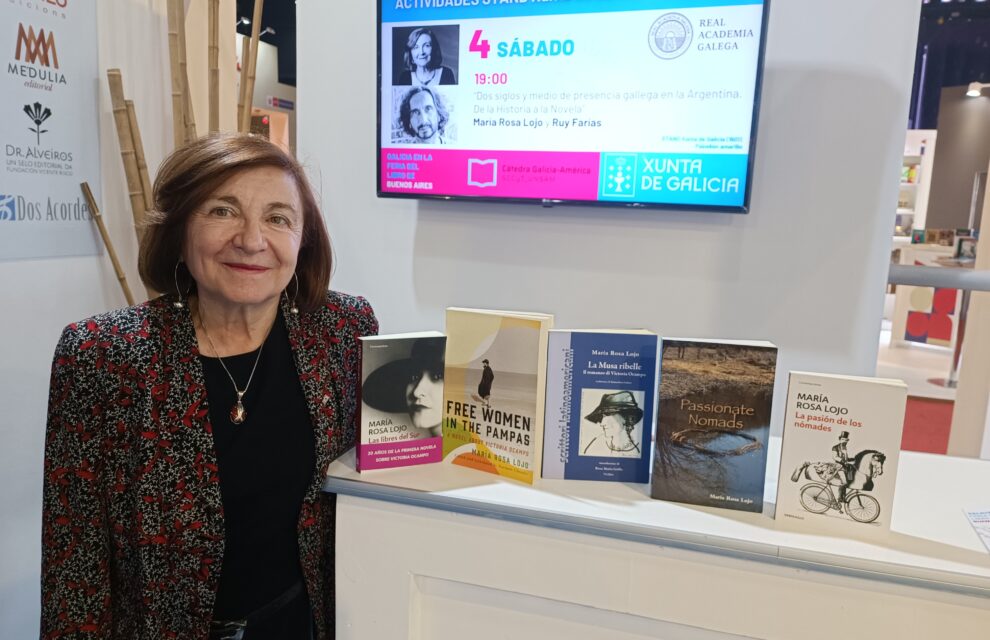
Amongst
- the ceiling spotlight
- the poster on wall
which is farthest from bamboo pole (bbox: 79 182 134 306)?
the ceiling spotlight

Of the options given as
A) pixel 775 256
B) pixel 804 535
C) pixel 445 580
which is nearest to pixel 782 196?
pixel 775 256

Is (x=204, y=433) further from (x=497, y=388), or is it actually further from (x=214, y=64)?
(x=214, y=64)

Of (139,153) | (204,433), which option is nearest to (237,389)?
(204,433)

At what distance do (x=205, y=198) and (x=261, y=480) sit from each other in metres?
0.52

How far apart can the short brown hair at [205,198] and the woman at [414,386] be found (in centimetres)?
32

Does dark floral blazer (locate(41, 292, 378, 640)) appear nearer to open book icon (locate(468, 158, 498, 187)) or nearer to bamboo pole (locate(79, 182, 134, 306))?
bamboo pole (locate(79, 182, 134, 306))

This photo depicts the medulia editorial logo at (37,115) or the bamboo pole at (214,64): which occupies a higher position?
the bamboo pole at (214,64)

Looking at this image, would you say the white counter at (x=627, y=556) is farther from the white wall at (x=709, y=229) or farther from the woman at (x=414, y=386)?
the white wall at (x=709, y=229)

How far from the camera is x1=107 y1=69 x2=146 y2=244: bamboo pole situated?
8.11ft

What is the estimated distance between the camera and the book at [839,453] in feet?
3.27

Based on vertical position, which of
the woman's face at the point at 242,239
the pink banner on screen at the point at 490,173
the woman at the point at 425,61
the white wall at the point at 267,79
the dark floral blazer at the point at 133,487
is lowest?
the dark floral blazer at the point at 133,487

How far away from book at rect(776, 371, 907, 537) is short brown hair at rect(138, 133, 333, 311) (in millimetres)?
912

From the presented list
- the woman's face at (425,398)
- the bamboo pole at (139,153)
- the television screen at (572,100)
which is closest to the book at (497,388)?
the woman's face at (425,398)

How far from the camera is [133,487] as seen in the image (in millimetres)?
1241
